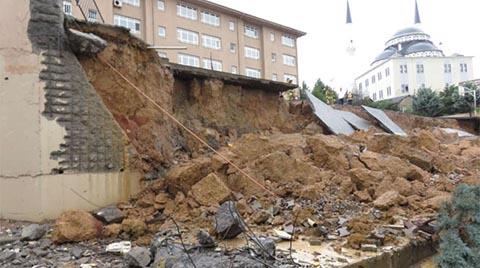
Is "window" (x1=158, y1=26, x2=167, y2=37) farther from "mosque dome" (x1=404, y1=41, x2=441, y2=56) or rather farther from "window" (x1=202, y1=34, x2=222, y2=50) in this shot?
"mosque dome" (x1=404, y1=41, x2=441, y2=56)

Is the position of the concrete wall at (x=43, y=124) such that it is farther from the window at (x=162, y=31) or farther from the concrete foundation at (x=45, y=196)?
the window at (x=162, y=31)

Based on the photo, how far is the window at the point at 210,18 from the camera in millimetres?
28250

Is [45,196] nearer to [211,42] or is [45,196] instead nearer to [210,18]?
[211,42]

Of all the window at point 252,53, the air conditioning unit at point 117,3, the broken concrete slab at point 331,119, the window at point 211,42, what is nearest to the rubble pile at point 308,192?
the broken concrete slab at point 331,119

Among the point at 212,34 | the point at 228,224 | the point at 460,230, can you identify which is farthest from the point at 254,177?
the point at 212,34

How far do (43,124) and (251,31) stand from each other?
2707 cm

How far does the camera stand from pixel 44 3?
613cm

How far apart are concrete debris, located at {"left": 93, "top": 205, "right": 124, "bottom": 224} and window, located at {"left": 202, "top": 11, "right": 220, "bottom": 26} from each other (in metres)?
24.0

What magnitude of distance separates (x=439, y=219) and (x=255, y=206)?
2.63m

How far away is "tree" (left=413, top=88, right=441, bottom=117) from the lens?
3025cm

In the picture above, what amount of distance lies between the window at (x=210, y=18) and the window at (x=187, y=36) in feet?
5.08

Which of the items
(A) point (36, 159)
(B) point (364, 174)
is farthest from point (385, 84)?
(A) point (36, 159)

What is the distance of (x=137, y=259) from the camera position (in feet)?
13.9

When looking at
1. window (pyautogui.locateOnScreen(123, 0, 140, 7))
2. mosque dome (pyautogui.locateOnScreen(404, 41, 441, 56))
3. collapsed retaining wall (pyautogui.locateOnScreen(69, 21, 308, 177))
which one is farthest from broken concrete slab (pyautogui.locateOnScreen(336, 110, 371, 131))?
mosque dome (pyautogui.locateOnScreen(404, 41, 441, 56))
